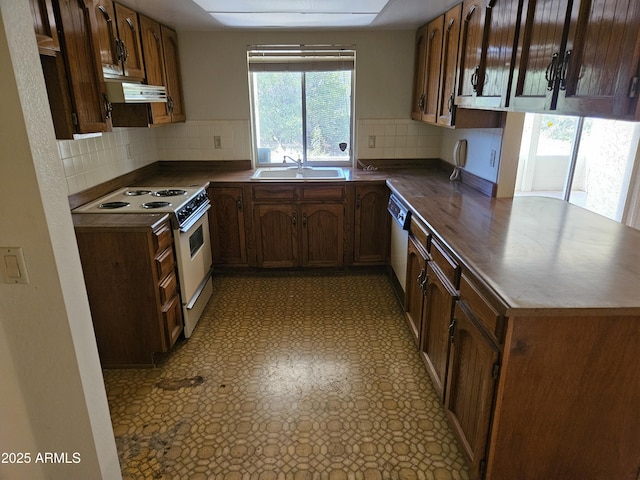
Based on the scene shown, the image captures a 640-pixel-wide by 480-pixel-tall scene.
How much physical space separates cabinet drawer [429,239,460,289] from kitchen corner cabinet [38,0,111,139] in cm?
186

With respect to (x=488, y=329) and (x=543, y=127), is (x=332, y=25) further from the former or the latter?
(x=543, y=127)

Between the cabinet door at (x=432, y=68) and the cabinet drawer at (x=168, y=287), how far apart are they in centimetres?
223

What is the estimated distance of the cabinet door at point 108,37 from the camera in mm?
2234

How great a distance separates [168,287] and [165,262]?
0.51 feet

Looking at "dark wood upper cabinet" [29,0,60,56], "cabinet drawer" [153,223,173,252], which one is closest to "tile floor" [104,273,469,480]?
"cabinet drawer" [153,223,173,252]

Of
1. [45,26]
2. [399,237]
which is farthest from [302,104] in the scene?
[45,26]

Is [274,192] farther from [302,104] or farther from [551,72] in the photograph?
[551,72]

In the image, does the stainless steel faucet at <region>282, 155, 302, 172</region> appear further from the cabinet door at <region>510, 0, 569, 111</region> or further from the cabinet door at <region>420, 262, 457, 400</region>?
the cabinet door at <region>510, 0, 569, 111</region>

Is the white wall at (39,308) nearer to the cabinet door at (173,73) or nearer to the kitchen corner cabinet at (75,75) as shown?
the kitchen corner cabinet at (75,75)

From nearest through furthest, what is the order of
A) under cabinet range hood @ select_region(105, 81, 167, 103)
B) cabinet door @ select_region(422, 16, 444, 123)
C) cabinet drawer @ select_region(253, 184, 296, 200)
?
1. under cabinet range hood @ select_region(105, 81, 167, 103)
2. cabinet door @ select_region(422, 16, 444, 123)
3. cabinet drawer @ select_region(253, 184, 296, 200)

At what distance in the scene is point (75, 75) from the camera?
1954mm

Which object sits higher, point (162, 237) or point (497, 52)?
point (497, 52)

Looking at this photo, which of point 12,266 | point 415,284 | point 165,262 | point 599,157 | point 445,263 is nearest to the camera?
point 12,266

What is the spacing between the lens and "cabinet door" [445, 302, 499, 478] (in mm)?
1401
